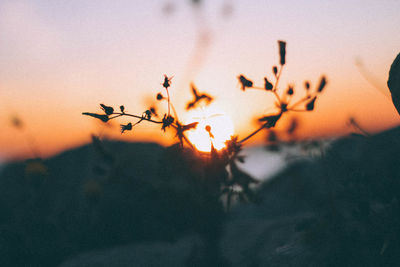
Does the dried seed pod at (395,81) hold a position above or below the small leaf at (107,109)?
below

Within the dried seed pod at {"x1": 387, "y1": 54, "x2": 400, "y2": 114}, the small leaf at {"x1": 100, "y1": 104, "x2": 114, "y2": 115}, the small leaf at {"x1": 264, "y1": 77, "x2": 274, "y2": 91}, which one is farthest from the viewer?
the dried seed pod at {"x1": 387, "y1": 54, "x2": 400, "y2": 114}

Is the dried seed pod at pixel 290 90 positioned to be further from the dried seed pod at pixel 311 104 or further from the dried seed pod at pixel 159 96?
the dried seed pod at pixel 159 96

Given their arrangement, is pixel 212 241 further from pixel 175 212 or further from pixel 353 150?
pixel 353 150

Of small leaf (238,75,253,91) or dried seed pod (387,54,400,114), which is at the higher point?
small leaf (238,75,253,91)

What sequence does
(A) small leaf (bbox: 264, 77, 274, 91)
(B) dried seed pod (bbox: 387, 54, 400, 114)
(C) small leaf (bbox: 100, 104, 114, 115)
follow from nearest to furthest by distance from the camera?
(C) small leaf (bbox: 100, 104, 114, 115)
(A) small leaf (bbox: 264, 77, 274, 91)
(B) dried seed pod (bbox: 387, 54, 400, 114)

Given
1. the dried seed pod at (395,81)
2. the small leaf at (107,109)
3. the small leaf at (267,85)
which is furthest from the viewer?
the dried seed pod at (395,81)

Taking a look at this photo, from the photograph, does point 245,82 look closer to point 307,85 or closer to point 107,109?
point 307,85

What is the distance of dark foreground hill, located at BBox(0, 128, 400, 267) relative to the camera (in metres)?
2.19

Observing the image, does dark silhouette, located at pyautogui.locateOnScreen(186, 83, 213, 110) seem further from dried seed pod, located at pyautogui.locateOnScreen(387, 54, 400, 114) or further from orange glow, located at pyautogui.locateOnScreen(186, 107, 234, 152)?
dried seed pod, located at pyautogui.locateOnScreen(387, 54, 400, 114)

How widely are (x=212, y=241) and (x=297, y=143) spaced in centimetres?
171

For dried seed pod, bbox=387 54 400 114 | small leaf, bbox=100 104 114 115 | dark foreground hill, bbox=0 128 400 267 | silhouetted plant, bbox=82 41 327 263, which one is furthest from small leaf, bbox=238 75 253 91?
dried seed pod, bbox=387 54 400 114

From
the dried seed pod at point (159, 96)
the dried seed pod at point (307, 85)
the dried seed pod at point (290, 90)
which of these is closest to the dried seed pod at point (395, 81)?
the dried seed pod at point (307, 85)

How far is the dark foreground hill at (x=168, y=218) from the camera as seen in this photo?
2193 millimetres

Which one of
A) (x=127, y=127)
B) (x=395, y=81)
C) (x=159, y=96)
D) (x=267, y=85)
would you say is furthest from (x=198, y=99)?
(x=395, y=81)
